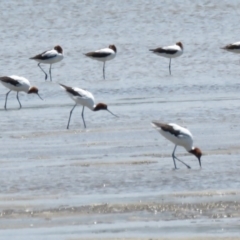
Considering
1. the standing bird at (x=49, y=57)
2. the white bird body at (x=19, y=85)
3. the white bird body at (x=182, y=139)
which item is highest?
the white bird body at (x=182, y=139)

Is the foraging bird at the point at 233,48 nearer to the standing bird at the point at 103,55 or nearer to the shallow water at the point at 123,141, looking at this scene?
the shallow water at the point at 123,141

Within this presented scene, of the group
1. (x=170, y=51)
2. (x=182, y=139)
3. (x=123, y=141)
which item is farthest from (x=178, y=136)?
(x=170, y=51)

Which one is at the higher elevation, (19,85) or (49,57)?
(19,85)

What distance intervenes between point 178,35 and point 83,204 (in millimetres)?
16007

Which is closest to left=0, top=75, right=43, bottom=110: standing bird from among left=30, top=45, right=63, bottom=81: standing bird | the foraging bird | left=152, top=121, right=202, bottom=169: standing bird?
left=30, top=45, right=63, bottom=81: standing bird

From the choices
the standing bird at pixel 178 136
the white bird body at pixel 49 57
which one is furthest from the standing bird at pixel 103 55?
the standing bird at pixel 178 136

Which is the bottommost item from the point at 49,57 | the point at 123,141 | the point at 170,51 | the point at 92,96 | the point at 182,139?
the point at 49,57

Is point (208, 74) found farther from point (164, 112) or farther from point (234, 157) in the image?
point (234, 157)

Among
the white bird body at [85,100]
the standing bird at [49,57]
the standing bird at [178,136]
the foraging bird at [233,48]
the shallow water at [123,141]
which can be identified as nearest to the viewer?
the shallow water at [123,141]

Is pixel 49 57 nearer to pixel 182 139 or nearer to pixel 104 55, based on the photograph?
pixel 104 55

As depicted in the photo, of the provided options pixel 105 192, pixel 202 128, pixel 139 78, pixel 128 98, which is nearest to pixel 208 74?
pixel 139 78

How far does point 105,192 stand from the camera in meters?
9.28

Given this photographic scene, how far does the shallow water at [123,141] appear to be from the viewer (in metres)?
8.20

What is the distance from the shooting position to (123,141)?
12.0m
